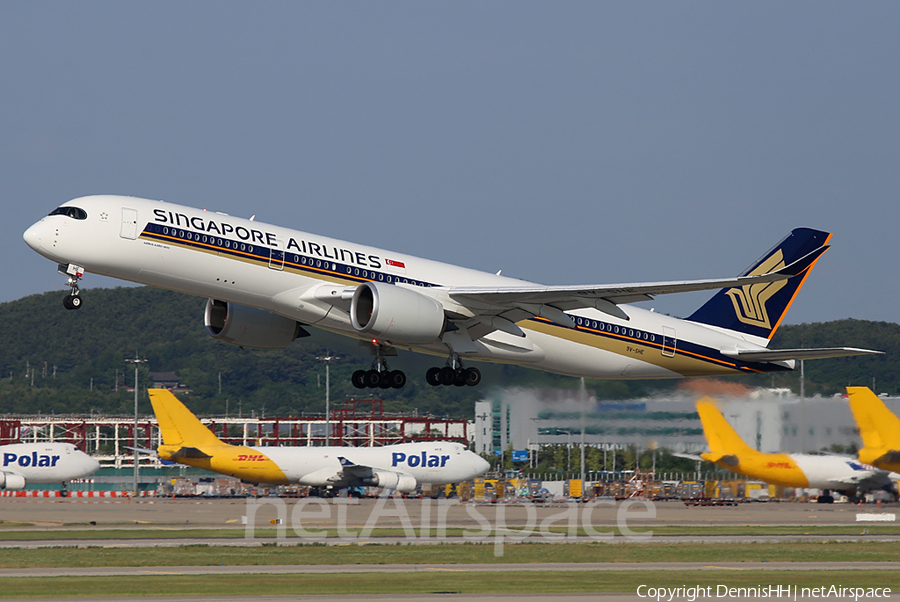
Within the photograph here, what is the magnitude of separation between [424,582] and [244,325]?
12274mm

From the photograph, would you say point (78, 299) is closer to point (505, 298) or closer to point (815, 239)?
point (505, 298)

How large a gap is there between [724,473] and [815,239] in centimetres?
1659

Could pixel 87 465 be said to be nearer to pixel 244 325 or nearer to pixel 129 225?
pixel 244 325

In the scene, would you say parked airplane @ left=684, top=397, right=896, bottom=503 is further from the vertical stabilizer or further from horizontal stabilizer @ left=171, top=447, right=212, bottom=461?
horizontal stabilizer @ left=171, top=447, right=212, bottom=461

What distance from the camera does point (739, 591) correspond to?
88.5 feet

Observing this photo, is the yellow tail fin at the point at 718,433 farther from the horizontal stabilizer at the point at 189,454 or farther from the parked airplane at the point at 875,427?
the horizontal stabilizer at the point at 189,454

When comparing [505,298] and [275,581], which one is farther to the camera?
[505,298]

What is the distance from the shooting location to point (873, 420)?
50.0 meters

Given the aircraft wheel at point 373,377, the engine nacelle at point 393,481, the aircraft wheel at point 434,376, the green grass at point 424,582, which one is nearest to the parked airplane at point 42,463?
the engine nacelle at point 393,481

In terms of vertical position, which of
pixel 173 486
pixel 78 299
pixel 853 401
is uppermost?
pixel 78 299

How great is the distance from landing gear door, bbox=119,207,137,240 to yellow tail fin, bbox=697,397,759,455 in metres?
23.8

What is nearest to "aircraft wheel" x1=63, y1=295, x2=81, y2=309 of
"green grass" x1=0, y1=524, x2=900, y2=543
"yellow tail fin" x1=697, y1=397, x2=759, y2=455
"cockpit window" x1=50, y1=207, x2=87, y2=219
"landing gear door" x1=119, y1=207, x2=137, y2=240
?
"cockpit window" x1=50, y1=207, x2=87, y2=219

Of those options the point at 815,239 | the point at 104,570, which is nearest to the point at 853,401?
the point at 815,239

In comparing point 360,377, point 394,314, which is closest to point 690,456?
point 360,377
